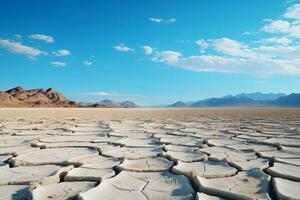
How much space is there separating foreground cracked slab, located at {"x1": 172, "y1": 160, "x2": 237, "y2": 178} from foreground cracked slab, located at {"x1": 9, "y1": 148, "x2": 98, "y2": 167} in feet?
2.32

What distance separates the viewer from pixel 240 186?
1.77 meters

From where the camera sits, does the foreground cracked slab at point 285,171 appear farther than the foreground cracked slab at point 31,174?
Yes

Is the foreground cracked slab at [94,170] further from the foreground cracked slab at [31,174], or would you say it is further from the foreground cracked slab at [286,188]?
the foreground cracked slab at [286,188]

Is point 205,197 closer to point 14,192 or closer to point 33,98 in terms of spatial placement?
point 14,192

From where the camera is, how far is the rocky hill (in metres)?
35.9

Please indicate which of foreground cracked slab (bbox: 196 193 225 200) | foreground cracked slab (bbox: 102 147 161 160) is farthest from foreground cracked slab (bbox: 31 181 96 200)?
foreground cracked slab (bbox: 102 147 161 160)

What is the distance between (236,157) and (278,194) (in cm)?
100

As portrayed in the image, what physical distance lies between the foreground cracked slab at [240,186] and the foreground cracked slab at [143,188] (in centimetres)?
9

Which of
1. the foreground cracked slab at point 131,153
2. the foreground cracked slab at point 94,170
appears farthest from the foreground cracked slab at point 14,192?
the foreground cracked slab at point 131,153

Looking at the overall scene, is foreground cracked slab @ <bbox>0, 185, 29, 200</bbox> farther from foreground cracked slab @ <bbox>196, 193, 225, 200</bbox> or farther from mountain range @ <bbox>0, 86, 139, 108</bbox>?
mountain range @ <bbox>0, 86, 139, 108</bbox>

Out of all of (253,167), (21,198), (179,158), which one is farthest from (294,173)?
(21,198)

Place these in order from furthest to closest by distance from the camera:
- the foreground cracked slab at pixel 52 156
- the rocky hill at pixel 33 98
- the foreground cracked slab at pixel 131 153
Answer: the rocky hill at pixel 33 98
the foreground cracked slab at pixel 131 153
the foreground cracked slab at pixel 52 156

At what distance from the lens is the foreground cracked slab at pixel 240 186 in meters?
1.60

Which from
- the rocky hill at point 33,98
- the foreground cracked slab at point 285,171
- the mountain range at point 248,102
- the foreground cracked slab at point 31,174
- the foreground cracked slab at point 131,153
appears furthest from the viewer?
the mountain range at point 248,102
